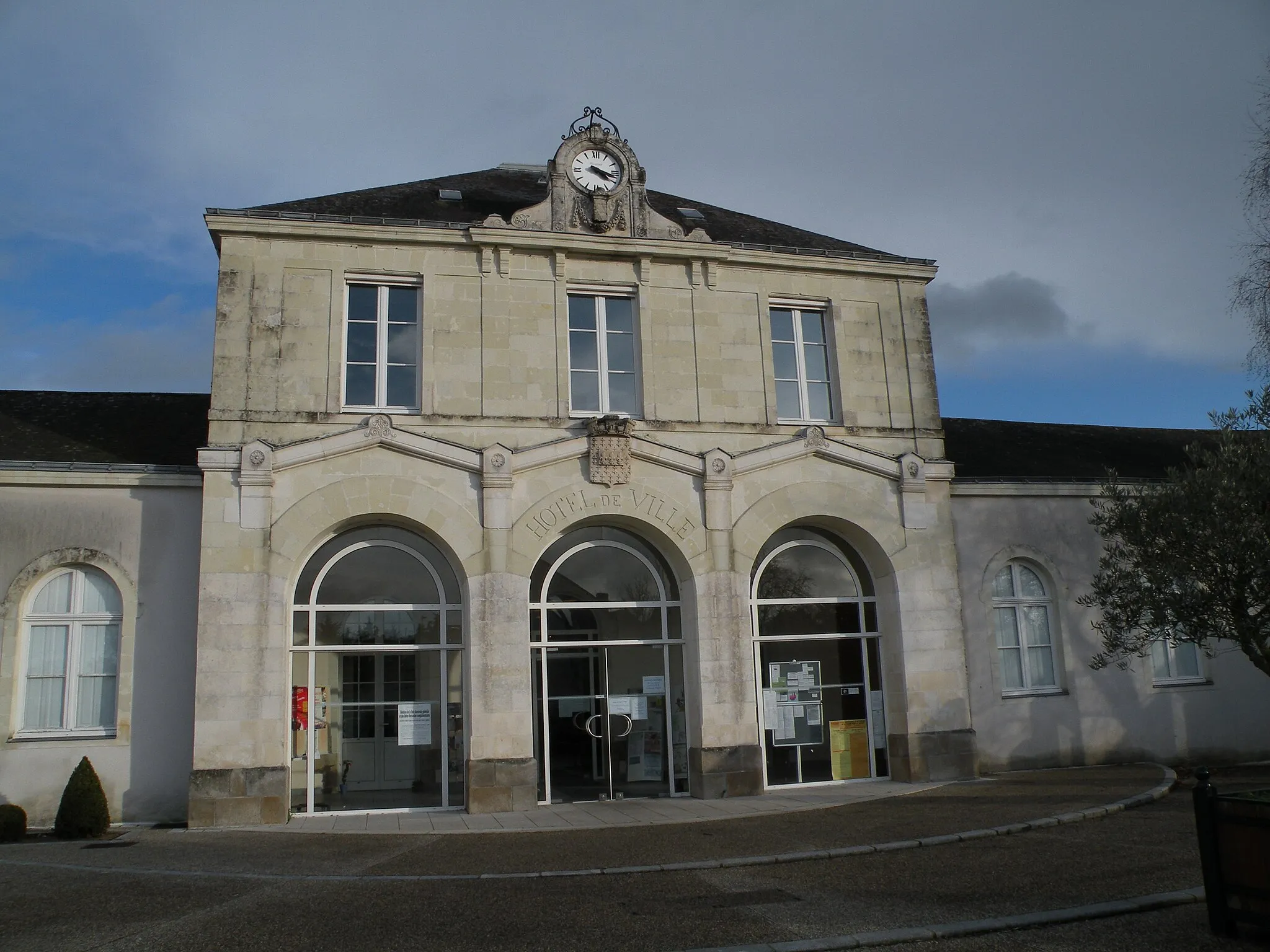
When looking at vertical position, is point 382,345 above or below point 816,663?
above

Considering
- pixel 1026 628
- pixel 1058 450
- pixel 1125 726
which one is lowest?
pixel 1125 726

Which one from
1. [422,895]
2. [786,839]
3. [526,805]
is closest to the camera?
[422,895]

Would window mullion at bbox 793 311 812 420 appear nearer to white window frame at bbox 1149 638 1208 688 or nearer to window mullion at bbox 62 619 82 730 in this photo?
white window frame at bbox 1149 638 1208 688

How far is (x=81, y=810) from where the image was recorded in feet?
40.6

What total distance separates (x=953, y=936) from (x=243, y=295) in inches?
477

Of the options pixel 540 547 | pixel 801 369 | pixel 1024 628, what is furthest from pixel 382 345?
pixel 1024 628

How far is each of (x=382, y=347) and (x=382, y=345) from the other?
0.10ft

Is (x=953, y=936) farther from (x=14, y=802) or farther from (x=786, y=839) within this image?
(x=14, y=802)

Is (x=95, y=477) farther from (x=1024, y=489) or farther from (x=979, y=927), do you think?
(x=1024, y=489)

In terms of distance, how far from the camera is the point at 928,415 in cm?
1662

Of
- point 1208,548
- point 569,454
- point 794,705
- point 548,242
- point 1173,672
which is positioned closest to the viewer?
point 1208,548

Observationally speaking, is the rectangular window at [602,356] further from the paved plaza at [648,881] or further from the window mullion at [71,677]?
the window mullion at [71,677]

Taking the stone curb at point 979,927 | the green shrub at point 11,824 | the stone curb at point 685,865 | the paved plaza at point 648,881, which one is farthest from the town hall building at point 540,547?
the stone curb at point 979,927

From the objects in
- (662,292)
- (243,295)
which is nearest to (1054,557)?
(662,292)
